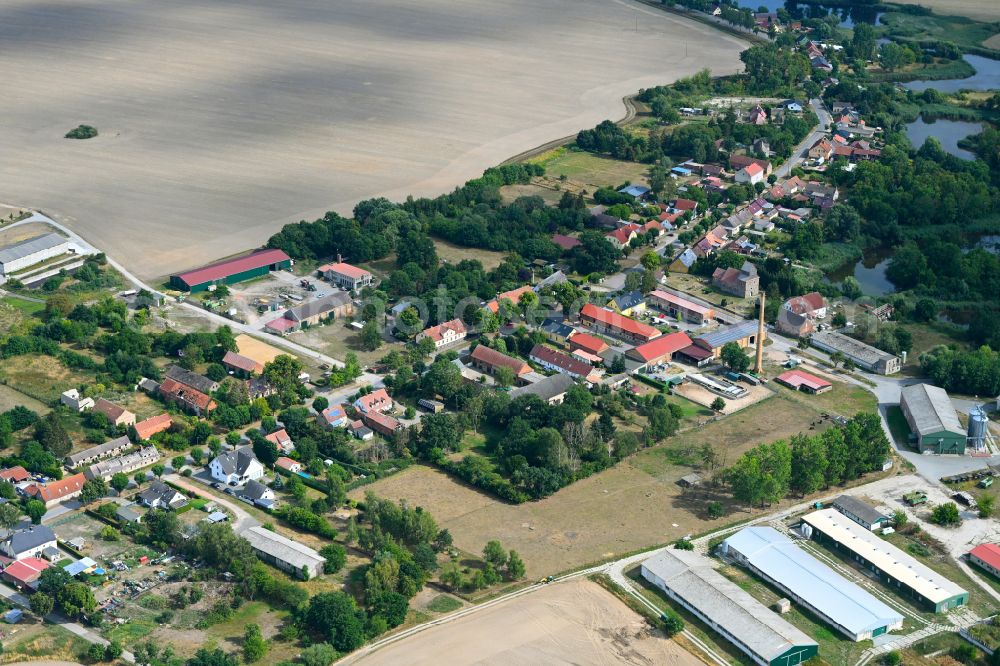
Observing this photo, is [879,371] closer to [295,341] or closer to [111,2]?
[295,341]

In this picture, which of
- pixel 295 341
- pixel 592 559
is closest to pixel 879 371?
pixel 592 559

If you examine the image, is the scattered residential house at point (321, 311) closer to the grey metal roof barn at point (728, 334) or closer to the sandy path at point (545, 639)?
the grey metal roof barn at point (728, 334)

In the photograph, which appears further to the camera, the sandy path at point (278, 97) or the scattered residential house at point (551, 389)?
the sandy path at point (278, 97)

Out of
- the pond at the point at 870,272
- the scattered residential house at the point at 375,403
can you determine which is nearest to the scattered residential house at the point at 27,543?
the scattered residential house at the point at 375,403

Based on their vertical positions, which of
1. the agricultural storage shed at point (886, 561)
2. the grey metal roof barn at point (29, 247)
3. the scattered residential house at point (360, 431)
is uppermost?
the agricultural storage shed at point (886, 561)

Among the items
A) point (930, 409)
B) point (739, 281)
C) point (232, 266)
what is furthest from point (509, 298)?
point (930, 409)

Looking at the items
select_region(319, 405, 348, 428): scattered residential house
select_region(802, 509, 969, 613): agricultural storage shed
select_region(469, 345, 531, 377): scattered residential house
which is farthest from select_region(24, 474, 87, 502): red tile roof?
select_region(802, 509, 969, 613): agricultural storage shed
